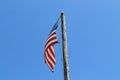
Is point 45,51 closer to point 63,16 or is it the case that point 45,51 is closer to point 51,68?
point 51,68

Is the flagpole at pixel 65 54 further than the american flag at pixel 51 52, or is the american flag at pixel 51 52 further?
the american flag at pixel 51 52

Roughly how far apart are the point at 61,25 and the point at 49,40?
1645mm

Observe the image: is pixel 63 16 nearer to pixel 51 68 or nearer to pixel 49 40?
pixel 49 40

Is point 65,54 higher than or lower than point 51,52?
lower

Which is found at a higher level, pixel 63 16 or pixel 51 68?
pixel 63 16

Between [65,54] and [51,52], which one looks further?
[51,52]

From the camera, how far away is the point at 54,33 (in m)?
13.0

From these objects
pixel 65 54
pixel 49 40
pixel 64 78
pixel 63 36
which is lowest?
pixel 64 78

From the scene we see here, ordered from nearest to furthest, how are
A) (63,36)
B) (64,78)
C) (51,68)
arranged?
(64,78), (63,36), (51,68)

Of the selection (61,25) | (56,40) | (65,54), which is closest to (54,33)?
(56,40)

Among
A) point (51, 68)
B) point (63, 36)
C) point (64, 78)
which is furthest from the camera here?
point (51, 68)

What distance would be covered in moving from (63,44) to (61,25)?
1.06m

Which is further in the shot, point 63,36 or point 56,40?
point 56,40

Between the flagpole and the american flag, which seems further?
the american flag
